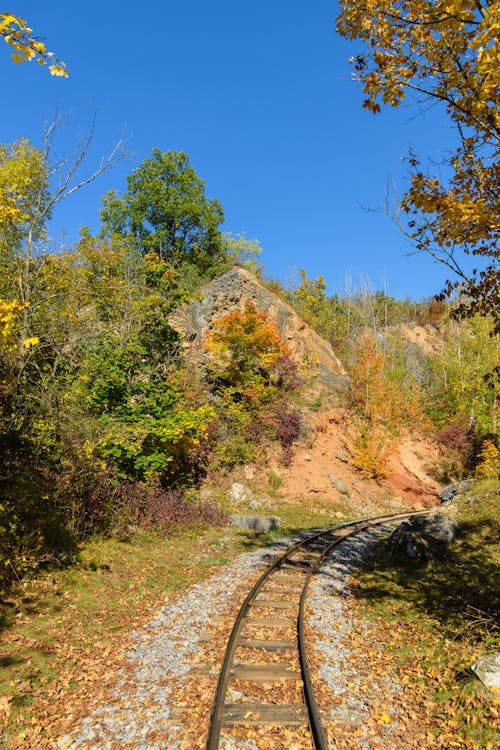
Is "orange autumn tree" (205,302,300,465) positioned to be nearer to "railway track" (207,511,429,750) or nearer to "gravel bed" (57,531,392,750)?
"railway track" (207,511,429,750)

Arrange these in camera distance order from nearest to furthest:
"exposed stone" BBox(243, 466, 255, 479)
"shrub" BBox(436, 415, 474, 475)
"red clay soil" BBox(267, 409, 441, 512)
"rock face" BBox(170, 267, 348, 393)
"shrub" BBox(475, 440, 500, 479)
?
1. "shrub" BBox(475, 440, 500, 479)
2. "exposed stone" BBox(243, 466, 255, 479)
3. "red clay soil" BBox(267, 409, 441, 512)
4. "rock face" BBox(170, 267, 348, 393)
5. "shrub" BBox(436, 415, 474, 475)

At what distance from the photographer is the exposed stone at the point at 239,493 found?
19834 millimetres

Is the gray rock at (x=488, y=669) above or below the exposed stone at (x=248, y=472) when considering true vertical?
below

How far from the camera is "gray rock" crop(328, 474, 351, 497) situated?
912 inches

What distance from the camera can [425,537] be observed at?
12.1 meters

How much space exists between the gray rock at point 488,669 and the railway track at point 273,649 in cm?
232

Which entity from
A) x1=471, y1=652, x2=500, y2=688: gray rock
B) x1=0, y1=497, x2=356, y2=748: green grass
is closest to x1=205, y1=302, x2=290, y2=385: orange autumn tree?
x1=0, y1=497, x2=356, y2=748: green grass

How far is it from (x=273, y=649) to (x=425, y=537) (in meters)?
6.71

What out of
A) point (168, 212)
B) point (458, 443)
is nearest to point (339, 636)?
point (458, 443)

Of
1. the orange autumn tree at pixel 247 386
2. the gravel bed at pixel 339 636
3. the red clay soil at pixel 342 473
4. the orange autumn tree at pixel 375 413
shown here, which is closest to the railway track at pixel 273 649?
the gravel bed at pixel 339 636

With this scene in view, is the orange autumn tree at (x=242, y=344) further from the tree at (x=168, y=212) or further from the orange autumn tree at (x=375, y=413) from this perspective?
the tree at (x=168, y=212)

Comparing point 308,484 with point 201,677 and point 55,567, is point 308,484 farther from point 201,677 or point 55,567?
point 201,677

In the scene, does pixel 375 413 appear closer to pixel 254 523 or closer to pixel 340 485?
pixel 340 485

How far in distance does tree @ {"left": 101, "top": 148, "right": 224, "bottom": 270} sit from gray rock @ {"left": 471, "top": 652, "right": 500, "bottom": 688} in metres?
35.9
